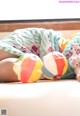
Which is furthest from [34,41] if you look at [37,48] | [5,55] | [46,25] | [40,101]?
[40,101]

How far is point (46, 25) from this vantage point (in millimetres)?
1443

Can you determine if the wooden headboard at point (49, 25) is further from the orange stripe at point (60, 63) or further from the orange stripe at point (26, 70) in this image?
the orange stripe at point (26, 70)

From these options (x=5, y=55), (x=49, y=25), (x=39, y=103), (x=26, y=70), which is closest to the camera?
(x=39, y=103)

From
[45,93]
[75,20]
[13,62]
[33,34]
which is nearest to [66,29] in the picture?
[75,20]

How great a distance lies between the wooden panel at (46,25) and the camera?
1.43 metres

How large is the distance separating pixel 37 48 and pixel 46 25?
424 millimetres

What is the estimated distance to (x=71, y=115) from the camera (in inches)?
21.5

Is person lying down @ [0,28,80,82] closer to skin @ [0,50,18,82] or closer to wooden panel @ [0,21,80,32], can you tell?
skin @ [0,50,18,82]

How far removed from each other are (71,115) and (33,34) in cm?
58

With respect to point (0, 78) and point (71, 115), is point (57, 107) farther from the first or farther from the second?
point (0, 78)

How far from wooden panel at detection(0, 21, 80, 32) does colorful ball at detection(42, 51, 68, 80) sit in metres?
0.60

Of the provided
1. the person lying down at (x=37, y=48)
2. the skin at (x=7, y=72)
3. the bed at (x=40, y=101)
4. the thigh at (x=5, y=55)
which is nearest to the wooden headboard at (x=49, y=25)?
the person lying down at (x=37, y=48)

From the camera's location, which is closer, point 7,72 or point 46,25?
point 7,72

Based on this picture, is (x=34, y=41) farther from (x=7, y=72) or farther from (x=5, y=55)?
(x=7, y=72)
